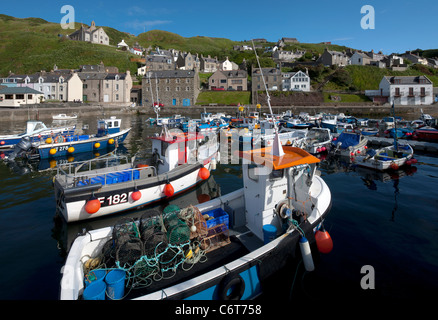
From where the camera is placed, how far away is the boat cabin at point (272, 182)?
6883 mm

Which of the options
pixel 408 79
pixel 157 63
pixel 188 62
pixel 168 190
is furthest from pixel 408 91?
pixel 168 190

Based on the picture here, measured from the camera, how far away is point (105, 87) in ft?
232

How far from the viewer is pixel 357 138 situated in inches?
895

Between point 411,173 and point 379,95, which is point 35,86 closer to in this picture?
point 411,173

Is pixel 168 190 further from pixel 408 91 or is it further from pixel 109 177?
pixel 408 91

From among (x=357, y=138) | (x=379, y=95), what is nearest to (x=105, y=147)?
(x=357, y=138)

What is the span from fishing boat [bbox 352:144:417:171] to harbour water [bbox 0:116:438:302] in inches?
39.2

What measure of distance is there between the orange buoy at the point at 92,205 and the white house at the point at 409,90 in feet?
264

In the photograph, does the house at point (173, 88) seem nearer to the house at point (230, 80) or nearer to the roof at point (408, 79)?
the house at point (230, 80)

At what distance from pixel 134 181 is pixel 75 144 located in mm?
15473

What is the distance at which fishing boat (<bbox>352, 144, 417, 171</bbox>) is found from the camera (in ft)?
57.8

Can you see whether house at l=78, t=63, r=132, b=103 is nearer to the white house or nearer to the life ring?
the white house

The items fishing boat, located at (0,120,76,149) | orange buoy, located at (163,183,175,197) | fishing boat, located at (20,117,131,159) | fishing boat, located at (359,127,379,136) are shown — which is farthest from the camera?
fishing boat, located at (359,127,379,136)

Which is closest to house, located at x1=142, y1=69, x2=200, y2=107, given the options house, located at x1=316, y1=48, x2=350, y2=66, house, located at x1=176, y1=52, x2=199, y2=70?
house, located at x1=176, y1=52, x2=199, y2=70
